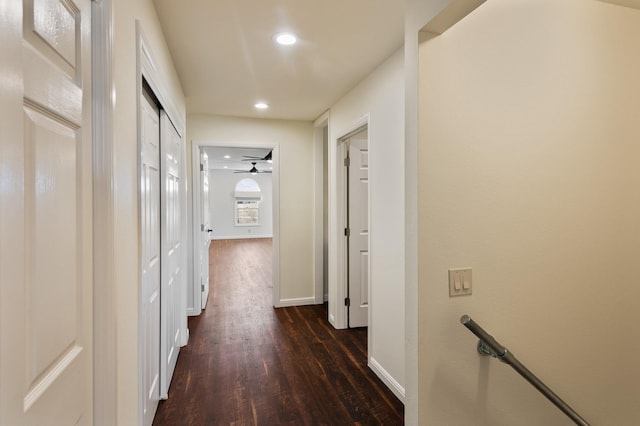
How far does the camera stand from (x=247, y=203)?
1199cm

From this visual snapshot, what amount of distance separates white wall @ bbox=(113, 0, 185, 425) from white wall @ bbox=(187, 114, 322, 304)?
2.73 m

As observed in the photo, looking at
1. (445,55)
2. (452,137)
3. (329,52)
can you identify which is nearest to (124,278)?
(452,137)

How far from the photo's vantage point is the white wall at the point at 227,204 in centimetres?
1149

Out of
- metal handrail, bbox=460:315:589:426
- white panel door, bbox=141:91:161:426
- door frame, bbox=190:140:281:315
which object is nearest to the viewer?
metal handrail, bbox=460:315:589:426

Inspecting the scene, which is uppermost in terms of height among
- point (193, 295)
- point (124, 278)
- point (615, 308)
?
point (124, 278)

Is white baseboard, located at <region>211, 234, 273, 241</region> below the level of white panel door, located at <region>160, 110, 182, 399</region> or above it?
below

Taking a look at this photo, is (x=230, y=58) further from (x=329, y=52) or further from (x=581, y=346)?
(x=581, y=346)

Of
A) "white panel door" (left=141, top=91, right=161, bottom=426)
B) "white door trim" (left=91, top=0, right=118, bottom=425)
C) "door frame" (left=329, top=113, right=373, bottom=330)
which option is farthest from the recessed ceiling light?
"door frame" (left=329, top=113, right=373, bottom=330)

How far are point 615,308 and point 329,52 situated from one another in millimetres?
2259

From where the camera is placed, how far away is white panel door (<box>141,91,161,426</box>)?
1.73 metres

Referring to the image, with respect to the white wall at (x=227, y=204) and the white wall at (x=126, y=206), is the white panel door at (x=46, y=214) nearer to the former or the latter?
the white wall at (x=126, y=206)

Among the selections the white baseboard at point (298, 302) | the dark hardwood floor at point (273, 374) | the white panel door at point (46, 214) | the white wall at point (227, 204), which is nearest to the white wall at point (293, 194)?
the white baseboard at point (298, 302)

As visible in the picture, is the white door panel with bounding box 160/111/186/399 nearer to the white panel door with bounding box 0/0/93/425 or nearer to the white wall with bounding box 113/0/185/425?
the white wall with bounding box 113/0/185/425

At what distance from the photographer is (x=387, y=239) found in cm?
259
